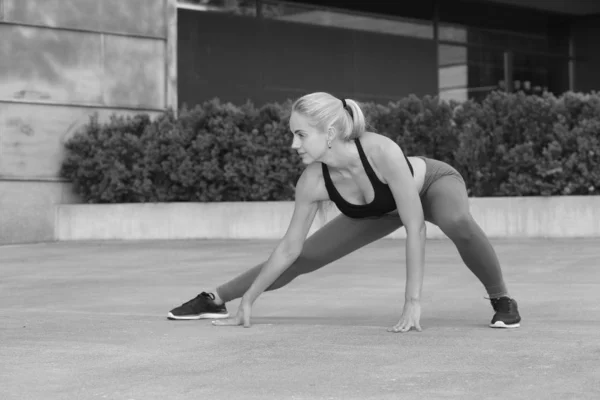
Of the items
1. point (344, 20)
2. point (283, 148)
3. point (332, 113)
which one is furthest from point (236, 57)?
point (332, 113)

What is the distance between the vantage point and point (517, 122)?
1280 cm

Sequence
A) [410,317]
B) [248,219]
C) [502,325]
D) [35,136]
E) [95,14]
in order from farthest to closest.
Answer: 1. [95,14]
2. [35,136]
3. [248,219]
4. [502,325]
5. [410,317]

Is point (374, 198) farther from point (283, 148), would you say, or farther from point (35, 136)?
point (35, 136)

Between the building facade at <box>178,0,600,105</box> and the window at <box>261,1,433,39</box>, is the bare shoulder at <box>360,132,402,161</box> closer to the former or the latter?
the building facade at <box>178,0,600,105</box>

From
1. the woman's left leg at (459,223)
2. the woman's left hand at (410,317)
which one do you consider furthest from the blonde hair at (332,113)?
the woman's left hand at (410,317)

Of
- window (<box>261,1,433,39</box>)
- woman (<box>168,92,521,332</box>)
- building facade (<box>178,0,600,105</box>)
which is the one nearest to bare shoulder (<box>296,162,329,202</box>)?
woman (<box>168,92,521,332</box>)

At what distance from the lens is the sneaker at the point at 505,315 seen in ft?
19.5

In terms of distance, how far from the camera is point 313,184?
5797 millimetres

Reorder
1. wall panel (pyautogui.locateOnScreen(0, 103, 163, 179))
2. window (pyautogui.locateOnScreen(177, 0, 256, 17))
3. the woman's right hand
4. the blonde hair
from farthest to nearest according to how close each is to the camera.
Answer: window (pyautogui.locateOnScreen(177, 0, 256, 17)) → wall panel (pyautogui.locateOnScreen(0, 103, 163, 179)) → the woman's right hand → the blonde hair

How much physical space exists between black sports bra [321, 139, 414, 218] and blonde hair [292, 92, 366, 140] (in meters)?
0.09

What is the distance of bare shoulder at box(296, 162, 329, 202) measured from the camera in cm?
579

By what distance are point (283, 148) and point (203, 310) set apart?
721cm

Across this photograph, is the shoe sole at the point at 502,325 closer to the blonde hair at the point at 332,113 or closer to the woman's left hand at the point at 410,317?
the woman's left hand at the point at 410,317

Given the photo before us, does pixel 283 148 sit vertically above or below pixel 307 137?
above
